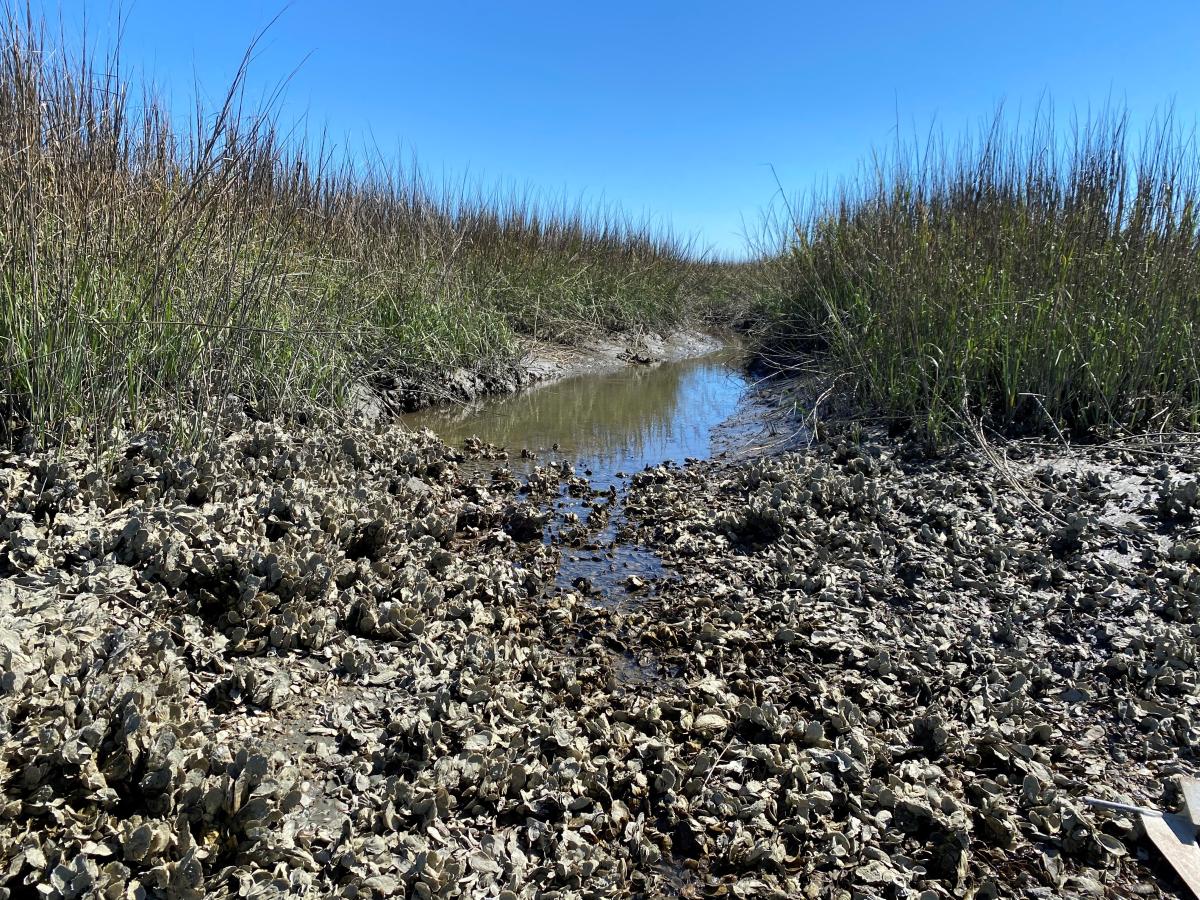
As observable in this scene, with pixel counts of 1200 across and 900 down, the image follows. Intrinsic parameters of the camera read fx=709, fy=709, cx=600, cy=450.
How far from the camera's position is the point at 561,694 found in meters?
2.30

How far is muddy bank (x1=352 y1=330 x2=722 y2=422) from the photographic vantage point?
6371mm

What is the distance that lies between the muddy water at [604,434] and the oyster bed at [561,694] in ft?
0.63

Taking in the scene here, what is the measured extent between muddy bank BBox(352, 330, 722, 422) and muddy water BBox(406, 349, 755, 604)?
22 cm

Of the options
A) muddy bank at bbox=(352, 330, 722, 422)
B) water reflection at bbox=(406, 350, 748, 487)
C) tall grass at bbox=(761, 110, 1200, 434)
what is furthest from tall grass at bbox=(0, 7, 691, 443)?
tall grass at bbox=(761, 110, 1200, 434)

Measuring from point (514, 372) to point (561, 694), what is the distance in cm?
620

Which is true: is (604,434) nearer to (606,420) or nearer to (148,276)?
(606,420)

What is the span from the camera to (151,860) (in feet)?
4.56

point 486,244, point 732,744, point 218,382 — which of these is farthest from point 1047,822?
point 486,244

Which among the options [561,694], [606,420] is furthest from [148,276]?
[606,420]

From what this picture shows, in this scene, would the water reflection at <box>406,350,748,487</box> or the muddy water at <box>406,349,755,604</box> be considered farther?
the water reflection at <box>406,350,748,487</box>

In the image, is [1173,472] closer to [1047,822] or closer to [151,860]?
[1047,822]

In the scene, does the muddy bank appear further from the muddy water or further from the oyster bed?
the oyster bed

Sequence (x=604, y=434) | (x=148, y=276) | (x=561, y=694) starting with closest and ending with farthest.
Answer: (x=561, y=694) < (x=148, y=276) < (x=604, y=434)

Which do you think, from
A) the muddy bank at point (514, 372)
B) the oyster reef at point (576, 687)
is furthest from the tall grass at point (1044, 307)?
the muddy bank at point (514, 372)
